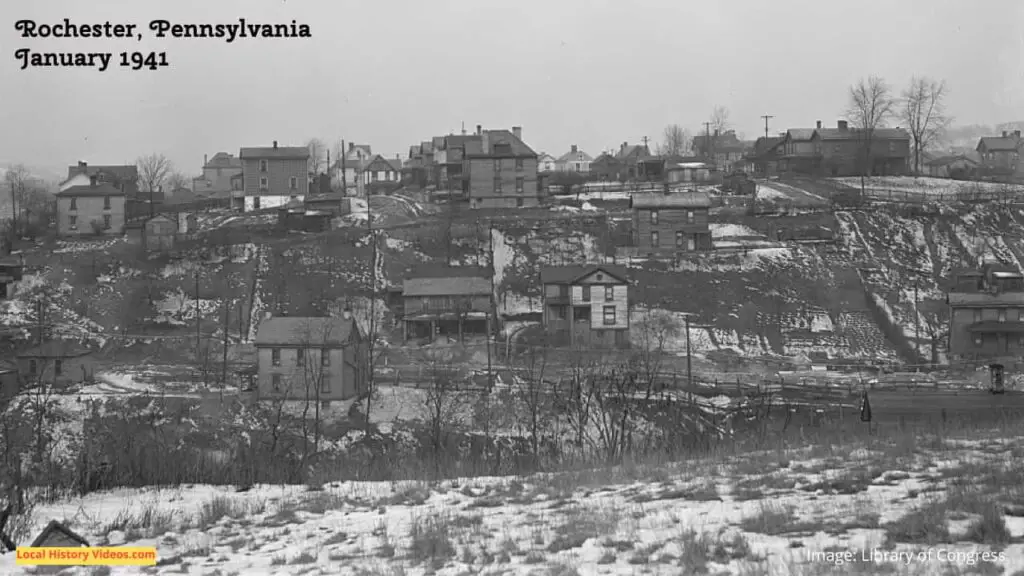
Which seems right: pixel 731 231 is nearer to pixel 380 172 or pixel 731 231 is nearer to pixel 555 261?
pixel 555 261

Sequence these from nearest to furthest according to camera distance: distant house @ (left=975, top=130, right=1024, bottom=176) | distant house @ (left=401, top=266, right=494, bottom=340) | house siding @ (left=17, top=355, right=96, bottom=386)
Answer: house siding @ (left=17, top=355, right=96, bottom=386), distant house @ (left=401, top=266, right=494, bottom=340), distant house @ (left=975, top=130, right=1024, bottom=176)

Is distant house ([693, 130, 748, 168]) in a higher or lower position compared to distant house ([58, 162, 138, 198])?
higher

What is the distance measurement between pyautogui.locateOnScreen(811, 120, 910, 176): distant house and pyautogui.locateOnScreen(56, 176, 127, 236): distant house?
219ft

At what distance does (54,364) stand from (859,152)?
263 ft

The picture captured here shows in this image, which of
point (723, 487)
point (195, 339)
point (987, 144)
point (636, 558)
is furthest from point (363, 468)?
point (987, 144)

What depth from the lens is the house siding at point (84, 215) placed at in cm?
8562

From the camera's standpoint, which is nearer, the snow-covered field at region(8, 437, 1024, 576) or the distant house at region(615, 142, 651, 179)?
the snow-covered field at region(8, 437, 1024, 576)

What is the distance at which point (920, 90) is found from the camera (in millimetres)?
114938

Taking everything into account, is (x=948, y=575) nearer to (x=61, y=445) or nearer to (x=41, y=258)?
(x=61, y=445)

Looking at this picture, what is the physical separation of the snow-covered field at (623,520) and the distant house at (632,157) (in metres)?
92.4

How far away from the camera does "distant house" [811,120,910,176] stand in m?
106

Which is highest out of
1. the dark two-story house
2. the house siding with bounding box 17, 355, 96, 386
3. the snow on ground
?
the snow on ground

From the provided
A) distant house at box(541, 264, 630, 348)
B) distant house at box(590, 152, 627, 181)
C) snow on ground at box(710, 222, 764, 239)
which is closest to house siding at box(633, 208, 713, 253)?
snow on ground at box(710, 222, 764, 239)

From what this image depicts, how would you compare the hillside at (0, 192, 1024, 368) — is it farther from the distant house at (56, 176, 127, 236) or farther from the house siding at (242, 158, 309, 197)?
the house siding at (242, 158, 309, 197)
